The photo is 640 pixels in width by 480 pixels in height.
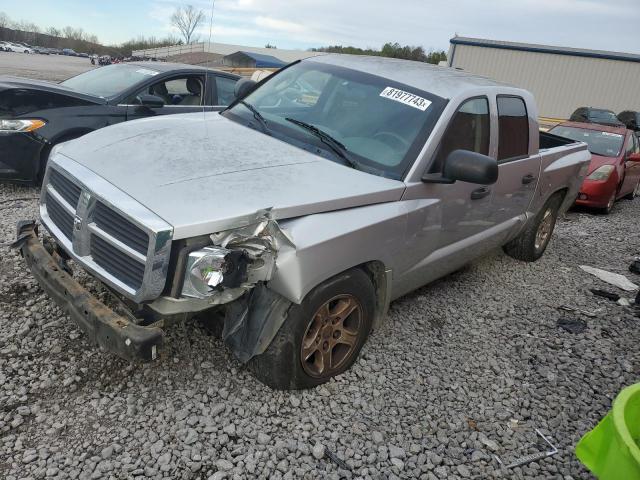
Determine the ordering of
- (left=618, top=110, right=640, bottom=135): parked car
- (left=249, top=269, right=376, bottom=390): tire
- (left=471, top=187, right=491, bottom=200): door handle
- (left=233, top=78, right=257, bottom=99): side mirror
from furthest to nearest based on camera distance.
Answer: (left=618, top=110, right=640, bottom=135): parked car
(left=233, top=78, right=257, bottom=99): side mirror
(left=471, top=187, right=491, bottom=200): door handle
(left=249, top=269, right=376, bottom=390): tire

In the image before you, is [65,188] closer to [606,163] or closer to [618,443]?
[618,443]

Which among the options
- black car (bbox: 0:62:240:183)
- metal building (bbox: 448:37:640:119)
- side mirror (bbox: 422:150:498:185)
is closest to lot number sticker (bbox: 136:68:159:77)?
black car (bbox: 0:62:240:183)

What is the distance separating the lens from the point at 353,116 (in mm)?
3541

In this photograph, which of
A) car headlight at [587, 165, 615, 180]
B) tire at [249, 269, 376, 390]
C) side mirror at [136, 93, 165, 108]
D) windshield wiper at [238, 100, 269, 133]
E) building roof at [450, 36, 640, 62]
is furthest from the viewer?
building roof at [450, 36, 640, 62]

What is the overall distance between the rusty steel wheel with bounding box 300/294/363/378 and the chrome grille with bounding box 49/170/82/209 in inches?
56.1

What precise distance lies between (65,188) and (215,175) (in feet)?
2.95

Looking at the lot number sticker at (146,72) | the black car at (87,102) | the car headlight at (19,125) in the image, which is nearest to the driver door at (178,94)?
the black car at (87,102)

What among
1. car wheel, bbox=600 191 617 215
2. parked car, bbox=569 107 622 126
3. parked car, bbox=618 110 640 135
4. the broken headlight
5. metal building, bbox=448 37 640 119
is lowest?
car wheel, bbox=600 191 617 215

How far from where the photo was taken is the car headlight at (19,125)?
5.44 meters

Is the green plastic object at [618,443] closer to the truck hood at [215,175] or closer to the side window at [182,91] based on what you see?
the truck hood at [215,175]

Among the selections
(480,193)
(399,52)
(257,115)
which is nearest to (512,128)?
(480,193)

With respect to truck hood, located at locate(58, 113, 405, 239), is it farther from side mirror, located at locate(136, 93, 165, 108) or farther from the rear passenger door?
side mirror, located at locate(136, 93, 165, 108)

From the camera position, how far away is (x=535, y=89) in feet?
95.3

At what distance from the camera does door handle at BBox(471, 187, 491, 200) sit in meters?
3.82
